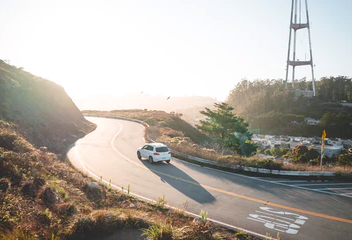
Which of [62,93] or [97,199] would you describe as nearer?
[97,199]

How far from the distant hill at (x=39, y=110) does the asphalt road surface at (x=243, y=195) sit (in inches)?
248

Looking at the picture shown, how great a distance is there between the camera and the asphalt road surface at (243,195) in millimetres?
10133

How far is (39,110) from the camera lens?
3019 cm

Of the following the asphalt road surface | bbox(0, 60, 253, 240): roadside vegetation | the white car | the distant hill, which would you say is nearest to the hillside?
the distant hill

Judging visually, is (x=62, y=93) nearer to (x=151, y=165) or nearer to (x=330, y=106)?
(x=151, y=165)

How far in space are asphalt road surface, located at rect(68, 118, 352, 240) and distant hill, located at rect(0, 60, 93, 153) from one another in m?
6.30

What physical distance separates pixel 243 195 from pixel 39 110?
85.5 feet

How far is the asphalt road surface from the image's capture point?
10.1 meters

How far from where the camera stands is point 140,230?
Result: 8742 mm

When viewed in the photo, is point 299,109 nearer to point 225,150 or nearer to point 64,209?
point 225,150

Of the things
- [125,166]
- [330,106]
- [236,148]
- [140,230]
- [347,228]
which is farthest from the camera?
[330,106]

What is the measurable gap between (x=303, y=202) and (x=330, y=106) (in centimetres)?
10063

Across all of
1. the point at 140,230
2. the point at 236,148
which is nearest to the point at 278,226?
the point at 140,230

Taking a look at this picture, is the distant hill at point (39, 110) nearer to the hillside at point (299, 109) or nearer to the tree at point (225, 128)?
the tree at point (225, 128)
